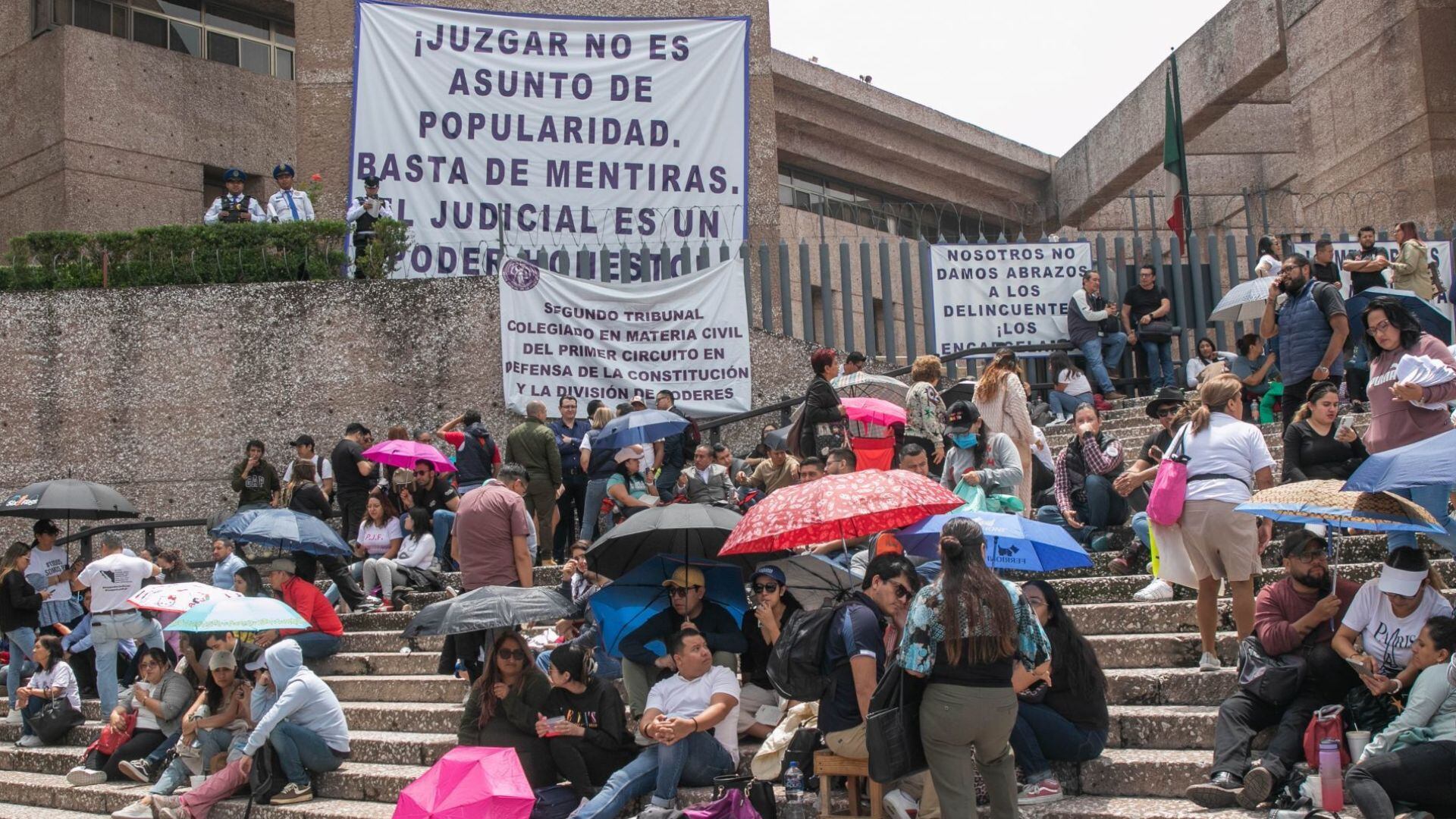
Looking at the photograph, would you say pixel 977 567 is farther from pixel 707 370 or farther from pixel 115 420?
pixel 115 420

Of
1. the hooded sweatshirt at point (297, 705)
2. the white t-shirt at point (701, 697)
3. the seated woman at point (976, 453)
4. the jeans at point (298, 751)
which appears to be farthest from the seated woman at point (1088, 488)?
the jeans at point (298, 751)

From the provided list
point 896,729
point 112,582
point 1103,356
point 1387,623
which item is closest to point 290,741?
point 112,582

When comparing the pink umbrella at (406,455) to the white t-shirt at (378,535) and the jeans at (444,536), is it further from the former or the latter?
the white t-shirt at (378,535)

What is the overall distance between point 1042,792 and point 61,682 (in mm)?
8063

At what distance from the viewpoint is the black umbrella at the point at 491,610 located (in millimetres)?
8812

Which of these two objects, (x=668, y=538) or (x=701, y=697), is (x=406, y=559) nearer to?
(x=668, y=538)

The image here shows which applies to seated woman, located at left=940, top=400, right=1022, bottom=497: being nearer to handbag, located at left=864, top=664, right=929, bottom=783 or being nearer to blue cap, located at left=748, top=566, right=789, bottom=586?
blue cap, located at left=748, top=566, right=789, bottom=586

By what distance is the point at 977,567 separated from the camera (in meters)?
6.81

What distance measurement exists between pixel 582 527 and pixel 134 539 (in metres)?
4.98

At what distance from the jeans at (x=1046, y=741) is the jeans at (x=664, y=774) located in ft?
5.28

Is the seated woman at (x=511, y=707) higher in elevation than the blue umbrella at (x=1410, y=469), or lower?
lower

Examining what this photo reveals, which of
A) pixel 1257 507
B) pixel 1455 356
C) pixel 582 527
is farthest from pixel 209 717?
pixel 1455 356

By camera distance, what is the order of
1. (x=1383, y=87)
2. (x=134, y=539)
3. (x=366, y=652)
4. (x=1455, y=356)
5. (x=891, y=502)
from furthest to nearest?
(x=1383, y=87), (x=134, y=539), (x=366, y=652), (x=1455, y=356), (x=891, y=502)

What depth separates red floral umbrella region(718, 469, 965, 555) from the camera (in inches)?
324
